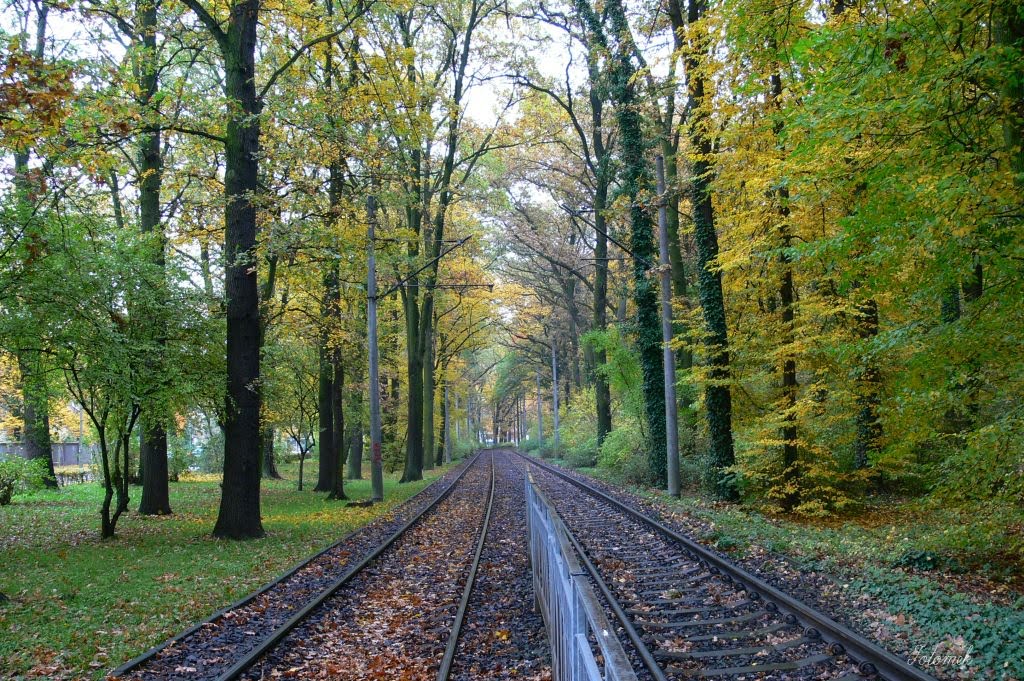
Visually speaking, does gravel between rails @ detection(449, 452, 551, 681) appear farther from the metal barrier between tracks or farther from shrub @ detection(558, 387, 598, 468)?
shrub @ detection(558, 387, 598, 468)

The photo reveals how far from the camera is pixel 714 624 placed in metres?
6.48

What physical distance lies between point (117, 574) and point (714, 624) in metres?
8.40

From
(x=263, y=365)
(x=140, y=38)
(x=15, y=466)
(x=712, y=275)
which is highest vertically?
(x=140, y=38)

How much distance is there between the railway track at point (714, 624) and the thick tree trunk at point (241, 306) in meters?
6.98

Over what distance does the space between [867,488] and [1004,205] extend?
37.4 ft

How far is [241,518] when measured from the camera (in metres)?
12.8

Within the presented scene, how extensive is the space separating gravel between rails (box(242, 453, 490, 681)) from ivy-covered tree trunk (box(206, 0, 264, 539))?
11.1 ft

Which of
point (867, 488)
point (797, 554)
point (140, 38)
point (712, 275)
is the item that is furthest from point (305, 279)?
point (867, 488)

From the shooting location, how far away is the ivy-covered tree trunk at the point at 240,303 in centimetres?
1278

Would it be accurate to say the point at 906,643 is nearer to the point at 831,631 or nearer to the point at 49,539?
the point at 831,631

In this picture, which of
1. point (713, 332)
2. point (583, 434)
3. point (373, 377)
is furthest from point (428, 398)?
point (713, 332)

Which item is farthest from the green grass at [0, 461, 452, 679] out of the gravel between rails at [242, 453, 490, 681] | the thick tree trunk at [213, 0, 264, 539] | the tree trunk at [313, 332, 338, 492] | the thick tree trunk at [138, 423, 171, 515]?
the tree trunk at [313, 332, 338, 492]

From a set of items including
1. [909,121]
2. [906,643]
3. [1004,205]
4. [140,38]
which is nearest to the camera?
[906,643]

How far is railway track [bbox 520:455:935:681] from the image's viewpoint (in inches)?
207
